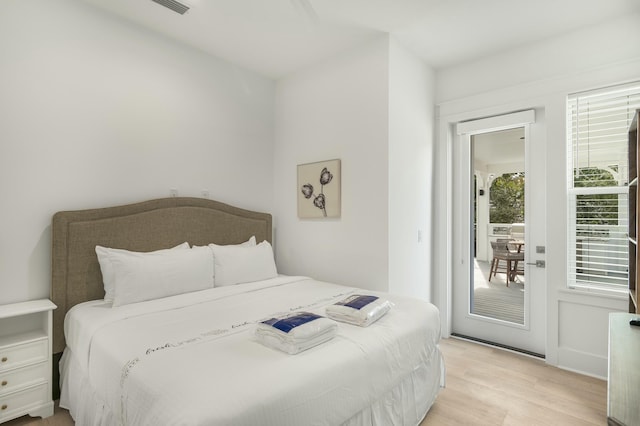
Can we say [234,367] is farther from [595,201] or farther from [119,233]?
[595,201]

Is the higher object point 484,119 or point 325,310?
point 484,119

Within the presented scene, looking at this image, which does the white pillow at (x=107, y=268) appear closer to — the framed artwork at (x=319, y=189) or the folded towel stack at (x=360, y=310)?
the folded towel stack at (x=360, y=310)

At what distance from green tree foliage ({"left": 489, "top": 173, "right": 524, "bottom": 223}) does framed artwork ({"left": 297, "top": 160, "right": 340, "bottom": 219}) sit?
156 centimetres

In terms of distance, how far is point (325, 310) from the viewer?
6.86 feet

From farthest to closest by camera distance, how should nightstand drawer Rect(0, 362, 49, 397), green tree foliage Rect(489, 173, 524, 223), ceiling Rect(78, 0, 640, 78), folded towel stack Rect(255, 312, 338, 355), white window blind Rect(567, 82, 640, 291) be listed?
green tree foliage Rect(489, 173, 524, 223) → white window blind Rect(567, 82, 640, 291) → ceiling Rect(78, 0, 640, 78) → nightstand drawer Rect(0, 362, 49, 397) → folded towel stack Rect(255, 312, 338, 355)

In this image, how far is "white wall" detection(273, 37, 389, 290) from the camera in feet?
9.68

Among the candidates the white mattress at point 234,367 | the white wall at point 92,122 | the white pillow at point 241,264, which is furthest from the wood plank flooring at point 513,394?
the white wall at point 92,122

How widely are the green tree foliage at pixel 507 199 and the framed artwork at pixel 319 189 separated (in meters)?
1.56

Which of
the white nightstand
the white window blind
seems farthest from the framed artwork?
the white nightstand

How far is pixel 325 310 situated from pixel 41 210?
209 centimetres

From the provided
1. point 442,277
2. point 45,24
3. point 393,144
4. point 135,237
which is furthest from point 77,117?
point 442,277

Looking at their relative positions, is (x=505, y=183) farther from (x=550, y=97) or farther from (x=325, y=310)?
(x=325, y=310)

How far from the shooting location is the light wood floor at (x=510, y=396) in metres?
2.13

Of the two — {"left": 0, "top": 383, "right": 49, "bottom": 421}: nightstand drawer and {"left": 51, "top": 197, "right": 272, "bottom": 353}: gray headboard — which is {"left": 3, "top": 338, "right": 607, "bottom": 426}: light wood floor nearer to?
{"left": 0, "top": 383, "right": 49, "bottom": 421}: nightstand drawer
